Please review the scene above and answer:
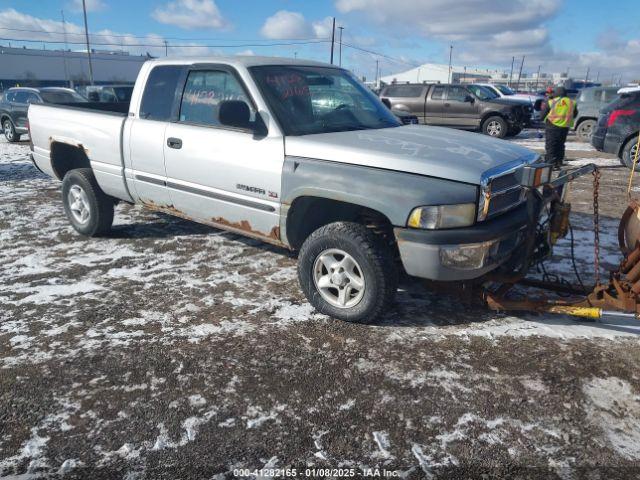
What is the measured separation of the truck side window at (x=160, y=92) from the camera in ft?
15.2

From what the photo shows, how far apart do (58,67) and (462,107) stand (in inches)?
2897

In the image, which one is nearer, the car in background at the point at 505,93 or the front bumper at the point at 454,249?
the front bumper at the point at 454,249

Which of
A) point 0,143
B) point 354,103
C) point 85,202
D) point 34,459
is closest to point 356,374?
point 34,459

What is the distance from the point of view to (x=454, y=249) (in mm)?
3193

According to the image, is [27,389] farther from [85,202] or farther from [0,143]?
[0,143]

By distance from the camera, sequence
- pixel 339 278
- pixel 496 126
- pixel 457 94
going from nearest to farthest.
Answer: pixel 339 278 → pixel 496 126 → pixel 457 94

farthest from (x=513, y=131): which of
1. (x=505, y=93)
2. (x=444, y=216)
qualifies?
(x=444, y=216)

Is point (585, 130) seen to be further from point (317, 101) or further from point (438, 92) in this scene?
point (317, 101)

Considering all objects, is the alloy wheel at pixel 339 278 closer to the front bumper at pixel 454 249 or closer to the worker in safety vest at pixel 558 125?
the front bumper at pixel 454 249

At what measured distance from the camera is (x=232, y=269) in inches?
191

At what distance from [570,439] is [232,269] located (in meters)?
3.18

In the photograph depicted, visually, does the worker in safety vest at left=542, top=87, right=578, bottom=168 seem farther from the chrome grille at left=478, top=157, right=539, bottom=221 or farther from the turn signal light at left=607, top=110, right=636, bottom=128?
the chrome grille at left=478, top=157, right=539, bottom=221

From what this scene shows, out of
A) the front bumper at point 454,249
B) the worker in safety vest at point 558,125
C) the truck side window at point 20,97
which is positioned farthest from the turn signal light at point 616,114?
the truck side window at point 20,97

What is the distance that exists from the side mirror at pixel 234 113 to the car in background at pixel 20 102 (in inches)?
480
